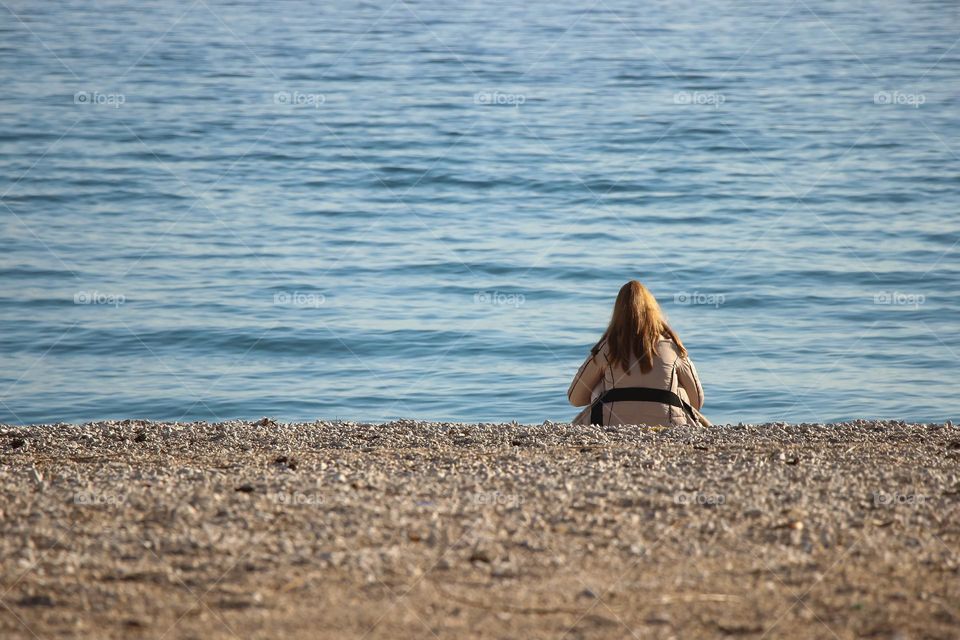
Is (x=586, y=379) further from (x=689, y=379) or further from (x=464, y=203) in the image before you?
(x=464, y=203)

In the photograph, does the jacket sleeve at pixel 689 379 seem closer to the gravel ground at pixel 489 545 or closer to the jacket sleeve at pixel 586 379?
the jacket sleeve at pixel 586 379

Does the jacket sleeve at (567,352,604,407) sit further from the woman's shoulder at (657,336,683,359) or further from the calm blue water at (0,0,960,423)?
the calm blue water at (0,0,960,423)

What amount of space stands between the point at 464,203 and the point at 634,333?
14423 millimetres

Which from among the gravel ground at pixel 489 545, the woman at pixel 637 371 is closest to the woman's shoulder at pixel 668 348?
the woman at pixel 637 371

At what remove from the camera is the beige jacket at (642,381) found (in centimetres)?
833

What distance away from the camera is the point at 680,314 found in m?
15.8

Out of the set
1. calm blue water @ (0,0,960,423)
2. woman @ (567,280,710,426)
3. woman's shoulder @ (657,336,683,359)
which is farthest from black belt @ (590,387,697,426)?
calm blue water @ (0,0,960,423)

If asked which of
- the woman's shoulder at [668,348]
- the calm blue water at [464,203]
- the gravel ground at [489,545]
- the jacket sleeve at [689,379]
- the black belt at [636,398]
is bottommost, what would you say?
the gravel ground at [489,545]

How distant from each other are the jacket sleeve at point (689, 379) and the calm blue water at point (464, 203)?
10.5 feet

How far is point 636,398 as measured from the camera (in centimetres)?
837

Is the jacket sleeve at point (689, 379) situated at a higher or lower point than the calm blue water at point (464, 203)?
lower

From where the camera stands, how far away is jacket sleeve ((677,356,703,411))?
8445 millimetres

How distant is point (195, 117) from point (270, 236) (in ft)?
31.0

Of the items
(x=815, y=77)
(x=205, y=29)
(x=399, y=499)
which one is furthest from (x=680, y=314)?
(x=205, y=29)
